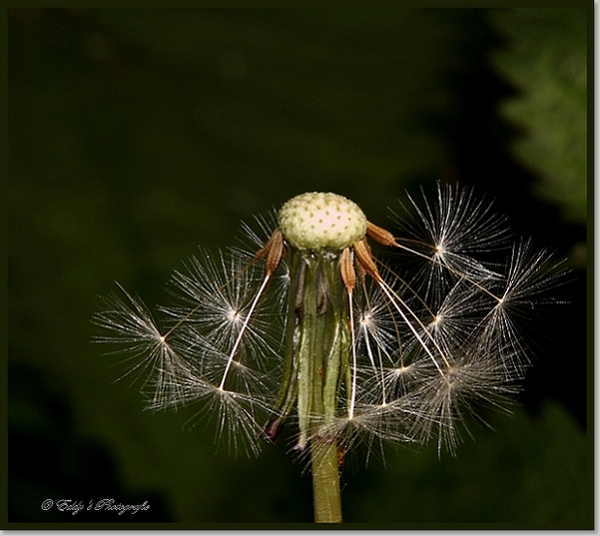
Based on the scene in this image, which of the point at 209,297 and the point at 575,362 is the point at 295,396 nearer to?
the point at 209,297

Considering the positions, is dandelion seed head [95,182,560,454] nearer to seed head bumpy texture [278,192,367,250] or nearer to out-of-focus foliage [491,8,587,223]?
seed head bumpy texture [278,192,367,250]

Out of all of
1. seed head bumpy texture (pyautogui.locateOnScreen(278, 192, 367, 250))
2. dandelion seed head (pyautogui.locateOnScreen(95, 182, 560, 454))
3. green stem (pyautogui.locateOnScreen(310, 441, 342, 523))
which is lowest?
green stem (pyautogui.locateOnScreen(310, 441, 342, 523))

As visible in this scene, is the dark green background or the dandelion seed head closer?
the dandelion seed head

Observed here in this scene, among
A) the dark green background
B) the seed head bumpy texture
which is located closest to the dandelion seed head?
the seed head bumpy texture

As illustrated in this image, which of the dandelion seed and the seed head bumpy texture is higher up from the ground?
the seed head bumpy texture

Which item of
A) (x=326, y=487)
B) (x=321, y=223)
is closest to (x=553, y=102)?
(x=321, y=223)

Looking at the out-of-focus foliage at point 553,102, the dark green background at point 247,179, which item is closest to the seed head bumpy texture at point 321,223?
the dark green background at point 247,179

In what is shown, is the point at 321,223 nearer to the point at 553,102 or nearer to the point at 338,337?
the point at 338,337
